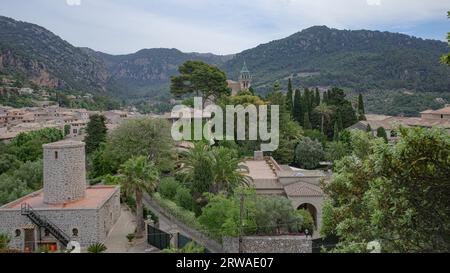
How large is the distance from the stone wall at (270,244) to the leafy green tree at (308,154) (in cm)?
1649

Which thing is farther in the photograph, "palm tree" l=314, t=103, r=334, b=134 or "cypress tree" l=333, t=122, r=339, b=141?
"palm tree" l=314, t=103, r=334, b=134

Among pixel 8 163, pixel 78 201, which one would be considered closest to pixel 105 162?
pixel 8 163

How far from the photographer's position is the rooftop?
58.4ft

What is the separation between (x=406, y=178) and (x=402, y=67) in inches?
3821

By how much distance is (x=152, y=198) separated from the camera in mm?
22516

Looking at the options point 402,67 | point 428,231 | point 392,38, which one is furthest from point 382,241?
point 392,38

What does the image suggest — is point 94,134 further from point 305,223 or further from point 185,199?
point 305,223

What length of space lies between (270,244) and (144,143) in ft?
43.7

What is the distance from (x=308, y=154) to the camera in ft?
105

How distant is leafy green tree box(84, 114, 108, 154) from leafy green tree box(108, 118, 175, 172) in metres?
5.82

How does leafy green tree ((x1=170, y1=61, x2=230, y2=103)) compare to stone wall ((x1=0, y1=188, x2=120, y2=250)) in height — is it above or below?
above

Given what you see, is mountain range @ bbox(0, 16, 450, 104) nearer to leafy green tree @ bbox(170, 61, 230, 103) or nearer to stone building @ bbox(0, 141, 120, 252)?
leafy green tree @ bbox(170, 61, 230, 103)

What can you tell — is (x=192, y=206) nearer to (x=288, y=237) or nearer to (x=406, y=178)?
(x=288, y=237)

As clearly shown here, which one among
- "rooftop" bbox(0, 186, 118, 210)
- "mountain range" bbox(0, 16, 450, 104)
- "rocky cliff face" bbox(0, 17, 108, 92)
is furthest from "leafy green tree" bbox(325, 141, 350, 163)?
"rocky cliff face" bbox(0, 17, 108, 92)
